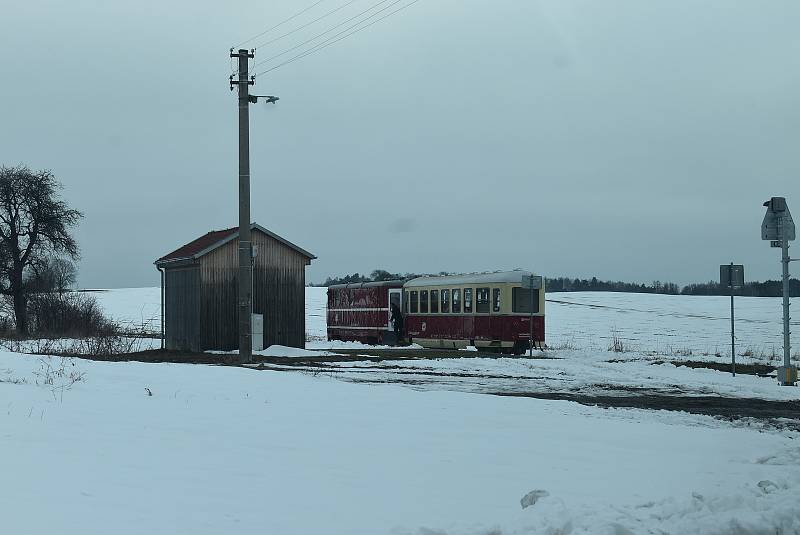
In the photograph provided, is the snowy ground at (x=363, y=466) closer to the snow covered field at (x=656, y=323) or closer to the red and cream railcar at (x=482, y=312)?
the red and cream railcar at (x=482, y=312)

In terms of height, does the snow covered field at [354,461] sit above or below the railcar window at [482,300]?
below

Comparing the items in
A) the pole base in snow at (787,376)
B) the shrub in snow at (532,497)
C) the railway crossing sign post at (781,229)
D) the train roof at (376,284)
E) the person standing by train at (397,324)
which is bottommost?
the pole base in snow at (787,376)

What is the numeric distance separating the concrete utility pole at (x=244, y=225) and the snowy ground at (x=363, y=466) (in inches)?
471

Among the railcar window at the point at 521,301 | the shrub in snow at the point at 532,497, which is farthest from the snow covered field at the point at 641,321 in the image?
the shrub in snow at the point at 532,497

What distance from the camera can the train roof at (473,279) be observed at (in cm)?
3244

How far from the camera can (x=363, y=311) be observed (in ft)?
136

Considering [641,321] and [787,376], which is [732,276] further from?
[641,321]

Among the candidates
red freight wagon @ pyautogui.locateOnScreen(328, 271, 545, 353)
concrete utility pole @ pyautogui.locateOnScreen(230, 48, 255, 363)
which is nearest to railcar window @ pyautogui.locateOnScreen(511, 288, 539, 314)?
red freight wagon @ pyautogui.locateOnScreen(328, 271, 545, 353)

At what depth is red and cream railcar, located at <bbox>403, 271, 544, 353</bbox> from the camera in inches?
1273

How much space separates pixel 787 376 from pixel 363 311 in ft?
73.9

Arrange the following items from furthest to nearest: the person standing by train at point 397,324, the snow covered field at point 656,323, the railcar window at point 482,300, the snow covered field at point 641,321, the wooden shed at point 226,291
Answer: the snow covered field at point 641,321
the snow covered field at point 656,323
the person standing by train at point 397,324
the railcar window at point 482,300
the wooden shed at point 226,291

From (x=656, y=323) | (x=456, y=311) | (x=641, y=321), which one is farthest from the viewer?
(x=641, y=321)

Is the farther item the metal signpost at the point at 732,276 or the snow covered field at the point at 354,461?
the metal signpost at the point at 732,276

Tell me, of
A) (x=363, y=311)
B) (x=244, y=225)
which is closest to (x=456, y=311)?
(x=363, y=311)
